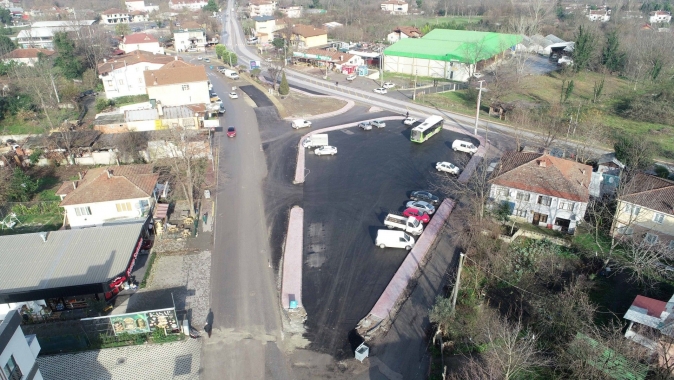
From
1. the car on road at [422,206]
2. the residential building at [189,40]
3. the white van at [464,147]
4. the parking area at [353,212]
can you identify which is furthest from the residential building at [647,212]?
the residential building at [189,40]

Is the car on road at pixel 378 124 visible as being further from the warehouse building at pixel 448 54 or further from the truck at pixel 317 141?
the warehouse building at pixel 448 54

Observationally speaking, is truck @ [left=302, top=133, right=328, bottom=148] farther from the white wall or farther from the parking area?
the white wall

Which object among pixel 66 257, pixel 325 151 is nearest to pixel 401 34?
pixel 325 151

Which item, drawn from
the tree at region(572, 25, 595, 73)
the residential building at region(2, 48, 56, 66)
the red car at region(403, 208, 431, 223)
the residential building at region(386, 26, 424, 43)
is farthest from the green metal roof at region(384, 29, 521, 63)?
the residential building at region(2, 48, 56, 66)

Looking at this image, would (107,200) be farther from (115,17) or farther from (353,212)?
(115,17)

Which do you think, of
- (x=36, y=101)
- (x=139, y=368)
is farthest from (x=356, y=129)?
(x=36, y=101)

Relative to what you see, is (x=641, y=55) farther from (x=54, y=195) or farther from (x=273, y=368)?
(x=54, y=195)
